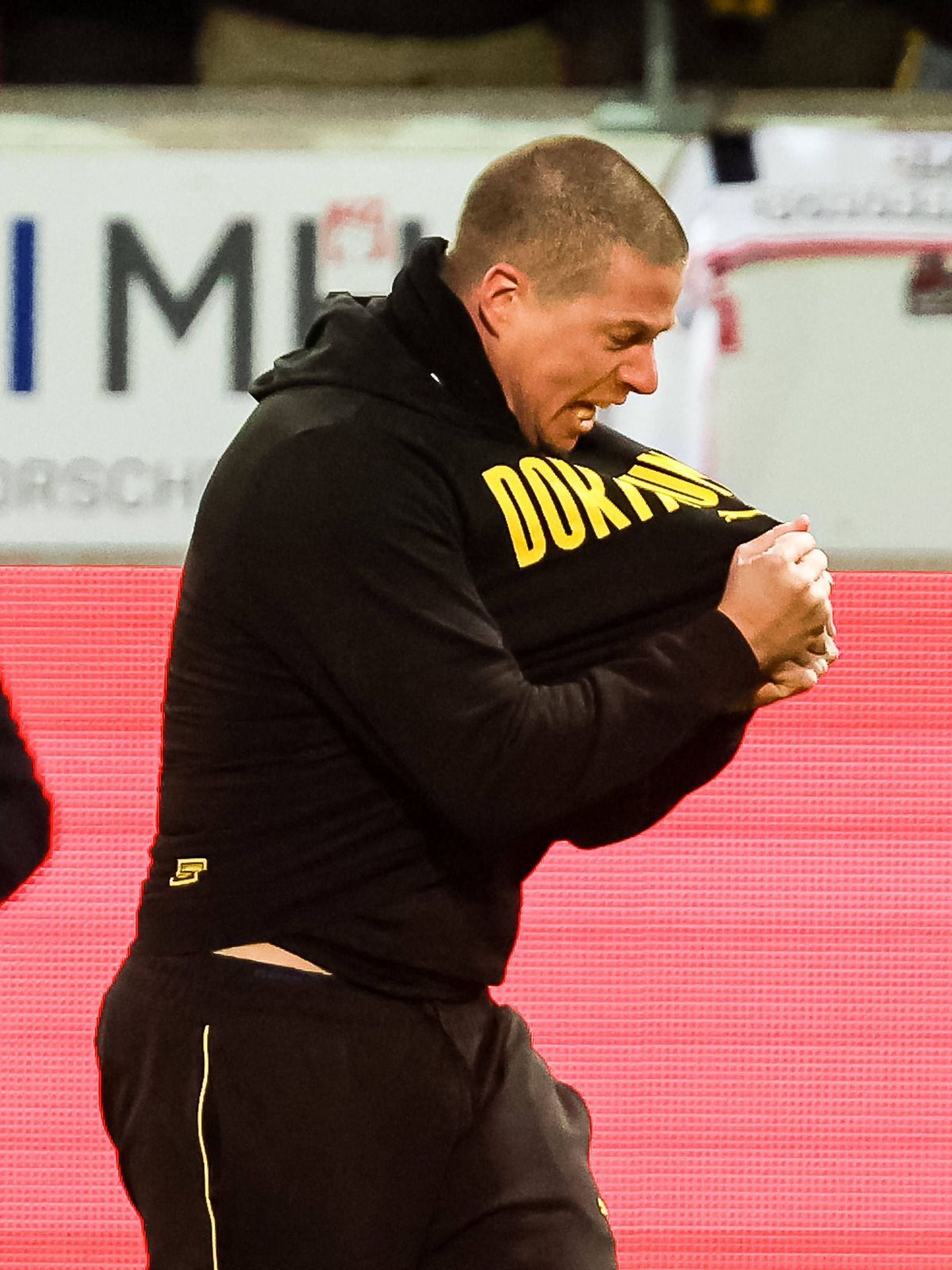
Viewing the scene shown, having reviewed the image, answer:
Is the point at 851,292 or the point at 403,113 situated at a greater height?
the point at 403,113

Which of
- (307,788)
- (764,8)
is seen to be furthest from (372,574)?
(764,8)

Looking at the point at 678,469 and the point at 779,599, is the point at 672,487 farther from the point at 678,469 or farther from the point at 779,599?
the point at 779,599

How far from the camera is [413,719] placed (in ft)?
4.31

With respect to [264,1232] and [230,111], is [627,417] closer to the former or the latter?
[230,111]

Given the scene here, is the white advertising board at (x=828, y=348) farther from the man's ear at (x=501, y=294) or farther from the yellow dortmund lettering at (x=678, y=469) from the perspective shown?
the man's ear at (x=501, y=294)

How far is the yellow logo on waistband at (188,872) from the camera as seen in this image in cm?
142

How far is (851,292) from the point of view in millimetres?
2619

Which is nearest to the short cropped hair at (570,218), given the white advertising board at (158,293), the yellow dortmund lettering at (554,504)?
the yellow dortmund lettering at (554,504)

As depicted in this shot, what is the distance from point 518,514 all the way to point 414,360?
0.16 m

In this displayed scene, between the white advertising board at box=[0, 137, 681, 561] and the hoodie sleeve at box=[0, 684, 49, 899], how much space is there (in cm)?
131

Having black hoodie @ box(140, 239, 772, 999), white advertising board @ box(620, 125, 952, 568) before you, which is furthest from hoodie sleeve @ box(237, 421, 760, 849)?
white advertising board @ box(620, 125, 952, 568)

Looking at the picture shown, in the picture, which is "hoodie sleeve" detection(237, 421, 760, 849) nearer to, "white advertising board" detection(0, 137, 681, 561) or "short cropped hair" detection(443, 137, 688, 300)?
"short cropped hair" detection(443, 137, 688, 300)

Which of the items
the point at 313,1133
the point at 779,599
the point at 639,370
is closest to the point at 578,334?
the point at 639,370

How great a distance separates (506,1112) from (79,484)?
1409mm
